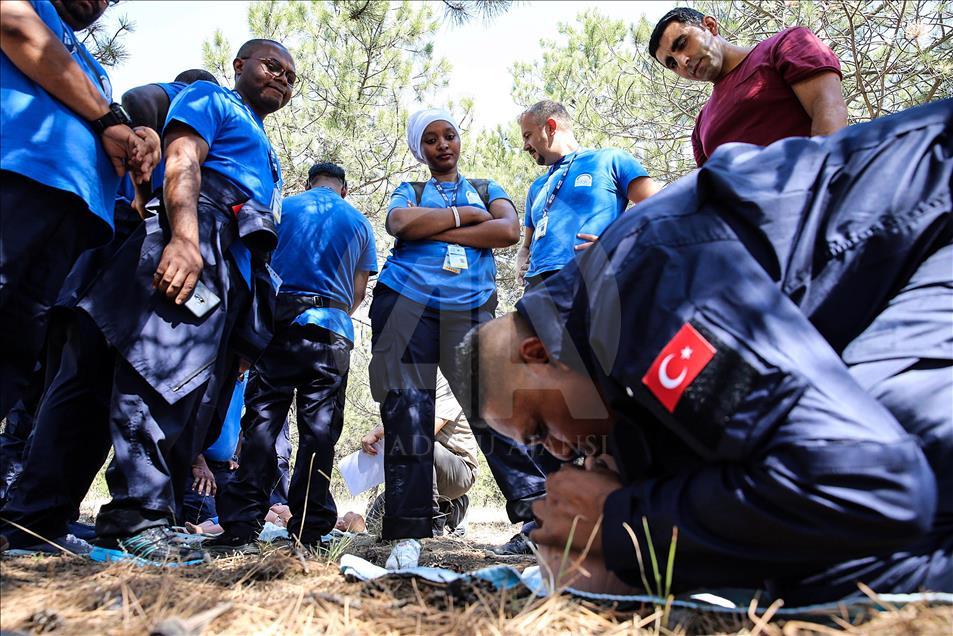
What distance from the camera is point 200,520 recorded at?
4.82 m

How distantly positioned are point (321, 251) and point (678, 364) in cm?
259

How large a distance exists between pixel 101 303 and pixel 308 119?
7.15 meters

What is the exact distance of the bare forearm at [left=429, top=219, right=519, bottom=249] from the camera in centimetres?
343

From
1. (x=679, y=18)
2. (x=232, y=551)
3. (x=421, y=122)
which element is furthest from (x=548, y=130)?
(x=232, y=551)

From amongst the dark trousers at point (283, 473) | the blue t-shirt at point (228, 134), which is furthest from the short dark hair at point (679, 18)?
the dark trousers at point (283, 473)

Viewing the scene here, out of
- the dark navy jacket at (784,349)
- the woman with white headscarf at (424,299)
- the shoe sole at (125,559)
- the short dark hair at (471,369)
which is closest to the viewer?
the dark navy jacket at (784,349)

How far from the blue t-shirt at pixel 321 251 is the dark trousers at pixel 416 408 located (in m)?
0.24

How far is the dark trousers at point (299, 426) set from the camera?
9.90 feet

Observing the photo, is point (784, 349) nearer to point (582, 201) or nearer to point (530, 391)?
point (530, 391)

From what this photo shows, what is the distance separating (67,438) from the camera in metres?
2.40

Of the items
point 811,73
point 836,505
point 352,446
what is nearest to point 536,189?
point 811,73

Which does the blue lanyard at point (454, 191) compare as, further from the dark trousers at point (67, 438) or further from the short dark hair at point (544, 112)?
the dark trousers at point (67, 438)

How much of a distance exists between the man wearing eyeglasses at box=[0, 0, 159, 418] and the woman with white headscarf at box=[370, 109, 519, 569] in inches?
51.7

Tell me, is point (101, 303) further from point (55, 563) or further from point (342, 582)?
point (342, 582)
